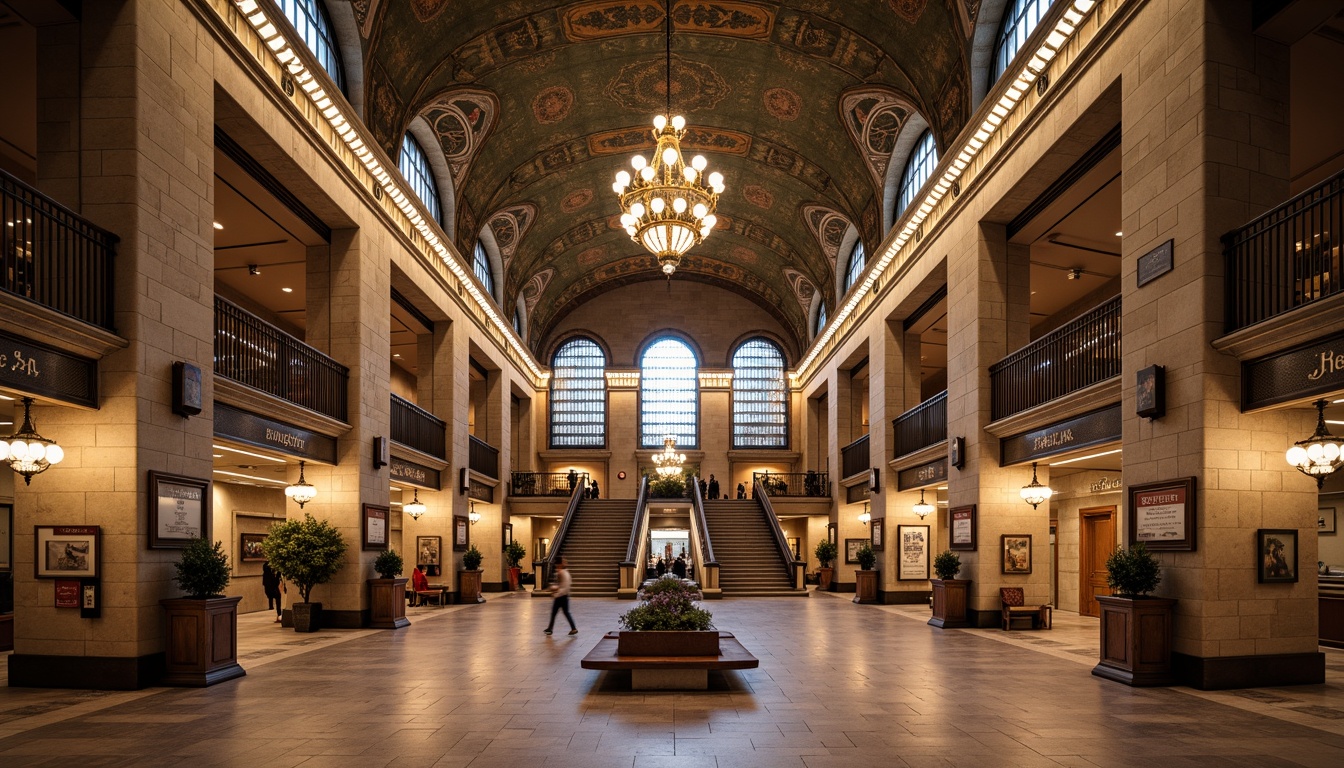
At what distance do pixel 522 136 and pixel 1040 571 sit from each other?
14393 mm

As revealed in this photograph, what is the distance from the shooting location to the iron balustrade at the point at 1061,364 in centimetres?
1215

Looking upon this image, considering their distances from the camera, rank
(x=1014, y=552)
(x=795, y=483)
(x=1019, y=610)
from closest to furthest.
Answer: (x=1019, y=610), (x=1014, y=552), (x=795, y=483)

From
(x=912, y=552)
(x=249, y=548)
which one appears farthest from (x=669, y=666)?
(x=249, y=548)

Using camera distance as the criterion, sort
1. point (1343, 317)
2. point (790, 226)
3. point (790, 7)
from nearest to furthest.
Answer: point (1343, 317), point (790, 7), point (790, 226)

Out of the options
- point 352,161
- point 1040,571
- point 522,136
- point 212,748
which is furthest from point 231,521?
point 1040,571

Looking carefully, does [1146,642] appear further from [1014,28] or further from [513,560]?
[513,560]

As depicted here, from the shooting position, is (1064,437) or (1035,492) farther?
(1035,492)

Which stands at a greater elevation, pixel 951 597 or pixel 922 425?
pixel 922 425

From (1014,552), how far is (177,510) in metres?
11.8

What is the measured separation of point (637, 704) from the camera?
8.25 meters

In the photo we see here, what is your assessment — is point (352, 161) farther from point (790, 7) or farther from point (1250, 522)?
point (1250, 522)

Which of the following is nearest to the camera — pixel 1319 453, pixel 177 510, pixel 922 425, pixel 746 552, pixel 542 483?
pixel 1319 453

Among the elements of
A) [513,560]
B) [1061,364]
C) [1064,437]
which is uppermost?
[1061,364]

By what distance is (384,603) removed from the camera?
15.6 m
